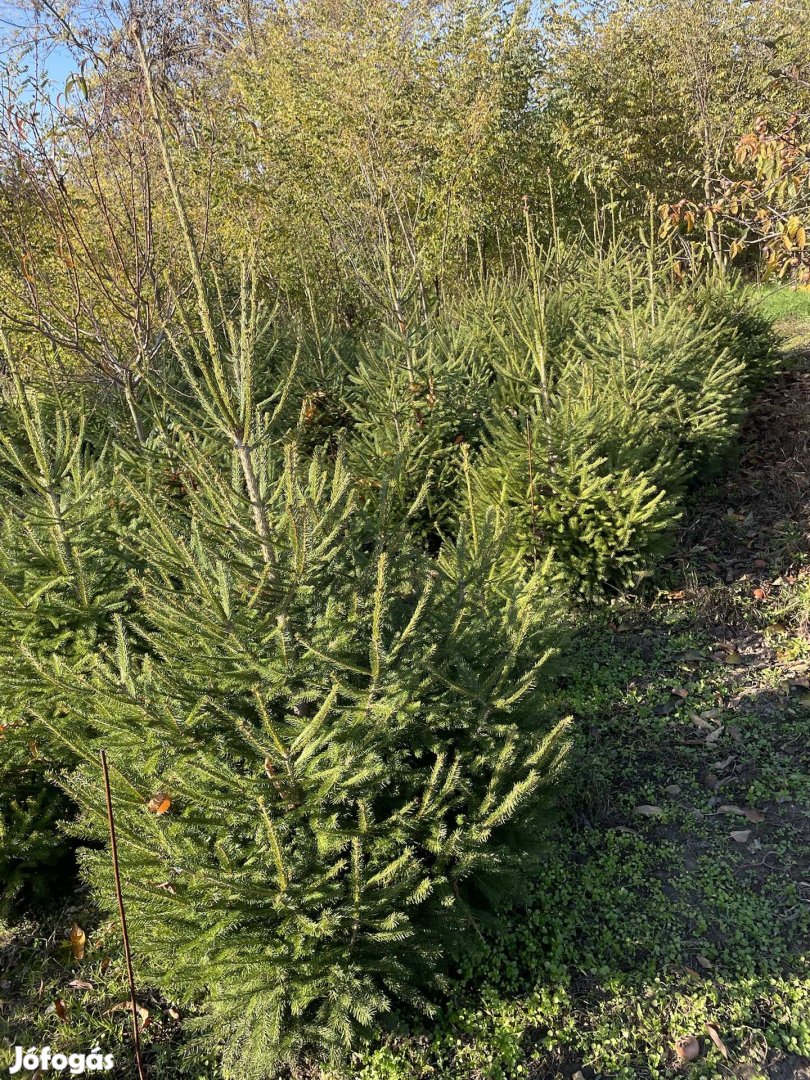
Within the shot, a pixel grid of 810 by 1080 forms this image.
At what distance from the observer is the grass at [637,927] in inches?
84.0

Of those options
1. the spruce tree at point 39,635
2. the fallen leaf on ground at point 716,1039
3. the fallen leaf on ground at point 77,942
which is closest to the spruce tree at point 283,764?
the fallen leaf on ground at point 77,942

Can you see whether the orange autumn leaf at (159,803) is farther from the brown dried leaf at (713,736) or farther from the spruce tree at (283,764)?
the brown dried leaf at (713,736)

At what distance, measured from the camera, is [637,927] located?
97.4 inches

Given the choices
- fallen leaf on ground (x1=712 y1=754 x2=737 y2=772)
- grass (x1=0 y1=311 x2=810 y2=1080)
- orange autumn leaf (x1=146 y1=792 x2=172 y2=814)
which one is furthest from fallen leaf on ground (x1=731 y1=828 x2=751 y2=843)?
orange autumn leaf (x1=146 y1=792 x2=172 y2=814)

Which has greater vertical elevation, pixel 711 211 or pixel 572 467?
pixel 711 211

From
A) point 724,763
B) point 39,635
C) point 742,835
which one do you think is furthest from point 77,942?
point 724,763

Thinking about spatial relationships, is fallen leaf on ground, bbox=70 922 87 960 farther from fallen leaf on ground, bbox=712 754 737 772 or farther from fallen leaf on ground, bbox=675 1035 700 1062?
fallen leaf on ground, bbox=712 754 737 772

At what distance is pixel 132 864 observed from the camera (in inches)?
80.7

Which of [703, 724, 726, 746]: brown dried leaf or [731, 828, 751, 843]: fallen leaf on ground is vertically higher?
[703, 724, 726, 746]: brown dried leaf

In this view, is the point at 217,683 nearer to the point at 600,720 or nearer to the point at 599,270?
the point at 600,720

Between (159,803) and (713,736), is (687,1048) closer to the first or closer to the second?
(713,736)

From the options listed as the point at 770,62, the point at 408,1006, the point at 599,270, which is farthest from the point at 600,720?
the point at 770,62

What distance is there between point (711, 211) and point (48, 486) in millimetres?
3650

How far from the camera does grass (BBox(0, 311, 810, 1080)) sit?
213 centimetres
